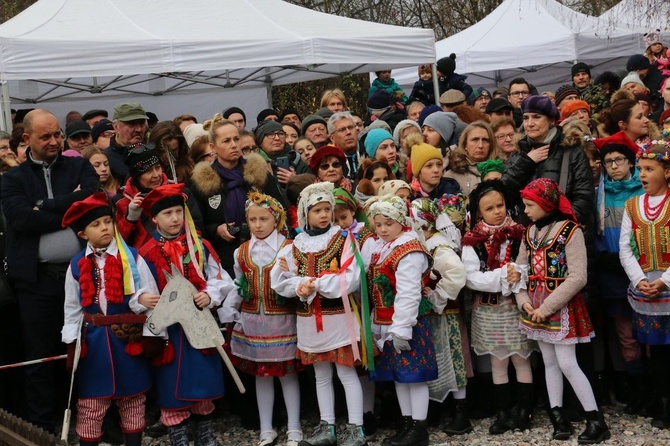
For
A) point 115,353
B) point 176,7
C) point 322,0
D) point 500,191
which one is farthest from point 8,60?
point 322,0

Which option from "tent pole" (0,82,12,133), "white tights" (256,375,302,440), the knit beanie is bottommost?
"white tights" (256,375,302,440)

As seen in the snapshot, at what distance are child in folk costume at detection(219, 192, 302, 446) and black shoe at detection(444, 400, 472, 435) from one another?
100 cm

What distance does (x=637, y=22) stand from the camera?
14.4 m

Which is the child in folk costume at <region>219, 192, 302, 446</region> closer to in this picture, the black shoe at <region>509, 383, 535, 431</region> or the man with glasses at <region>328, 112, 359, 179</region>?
the black shoe at <region>509, 383, 535, 431</region>

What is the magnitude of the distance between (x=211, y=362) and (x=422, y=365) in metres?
1.31

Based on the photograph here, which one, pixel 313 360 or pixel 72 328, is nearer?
pixel 72 328

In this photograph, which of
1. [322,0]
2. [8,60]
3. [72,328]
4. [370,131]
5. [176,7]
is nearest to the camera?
[72,328]

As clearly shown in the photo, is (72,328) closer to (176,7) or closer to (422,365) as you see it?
(422,365)

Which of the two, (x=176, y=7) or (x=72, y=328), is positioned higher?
(x=176, y=7)

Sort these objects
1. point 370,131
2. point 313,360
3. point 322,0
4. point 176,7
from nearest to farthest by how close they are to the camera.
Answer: point 313,360, point 370,131, point 176,7, point 322,0

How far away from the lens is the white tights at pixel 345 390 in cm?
563

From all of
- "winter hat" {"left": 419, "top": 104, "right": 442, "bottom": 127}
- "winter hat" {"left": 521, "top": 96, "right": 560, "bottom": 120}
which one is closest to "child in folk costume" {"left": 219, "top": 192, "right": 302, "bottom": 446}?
"winter hat" {"left": 521, "top": 96, "right": 560, "bottom": 120}

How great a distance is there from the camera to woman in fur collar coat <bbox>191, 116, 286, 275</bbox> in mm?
6254

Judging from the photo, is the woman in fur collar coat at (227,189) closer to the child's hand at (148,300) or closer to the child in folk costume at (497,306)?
the child's hand at (148,300)
